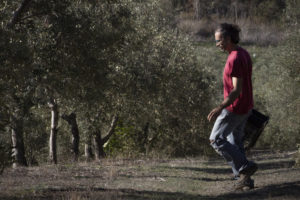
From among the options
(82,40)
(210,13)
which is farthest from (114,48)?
(210,13)

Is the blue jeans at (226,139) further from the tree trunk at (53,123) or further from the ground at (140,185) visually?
the tree trunk at (53,123)

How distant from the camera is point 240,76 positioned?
6.20 meters

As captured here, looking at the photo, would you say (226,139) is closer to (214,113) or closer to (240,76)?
(214,113)

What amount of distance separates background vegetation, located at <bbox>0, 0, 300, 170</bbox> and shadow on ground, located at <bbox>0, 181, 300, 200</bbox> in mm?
875

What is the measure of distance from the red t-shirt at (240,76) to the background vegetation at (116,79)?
333cm

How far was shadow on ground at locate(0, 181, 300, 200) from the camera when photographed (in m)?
5.98

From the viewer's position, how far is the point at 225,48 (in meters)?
6.62

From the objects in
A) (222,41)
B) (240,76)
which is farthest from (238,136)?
(222,41)

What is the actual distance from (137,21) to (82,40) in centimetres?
743

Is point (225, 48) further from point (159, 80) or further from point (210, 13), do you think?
point (210, 13)

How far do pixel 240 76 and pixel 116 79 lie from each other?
11039mm

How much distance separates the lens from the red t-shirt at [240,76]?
20.5 feet

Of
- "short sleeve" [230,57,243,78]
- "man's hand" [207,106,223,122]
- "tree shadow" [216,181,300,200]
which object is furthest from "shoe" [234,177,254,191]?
"short sleeve" [230,57,243,78]

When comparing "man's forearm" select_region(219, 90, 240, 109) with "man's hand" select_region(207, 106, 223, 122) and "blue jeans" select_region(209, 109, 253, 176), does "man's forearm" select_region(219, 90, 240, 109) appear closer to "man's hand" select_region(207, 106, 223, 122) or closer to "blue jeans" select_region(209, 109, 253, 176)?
"man's hand" select_region(207, 106, 223, 122)
